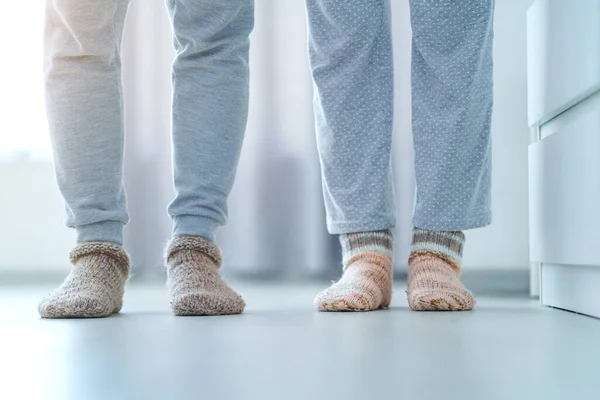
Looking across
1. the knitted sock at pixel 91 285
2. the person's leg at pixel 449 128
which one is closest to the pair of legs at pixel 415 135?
the person's leg at pixel 449 128

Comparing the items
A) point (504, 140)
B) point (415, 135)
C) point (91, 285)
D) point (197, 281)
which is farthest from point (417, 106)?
point (504, 140)

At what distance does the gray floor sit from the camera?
551 millimetres

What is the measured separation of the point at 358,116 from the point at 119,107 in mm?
375

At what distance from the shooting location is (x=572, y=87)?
48.4 inches

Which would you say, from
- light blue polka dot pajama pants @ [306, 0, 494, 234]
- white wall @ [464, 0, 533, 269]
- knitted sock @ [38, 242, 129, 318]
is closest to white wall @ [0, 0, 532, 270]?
white wall @ [464, 0, 533, 269]

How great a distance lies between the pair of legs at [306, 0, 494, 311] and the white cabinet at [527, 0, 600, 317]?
13 centimetres

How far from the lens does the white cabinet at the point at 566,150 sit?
3.66ft

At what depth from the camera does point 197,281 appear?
112 cm

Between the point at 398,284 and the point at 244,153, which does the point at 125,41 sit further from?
the point at 398,284

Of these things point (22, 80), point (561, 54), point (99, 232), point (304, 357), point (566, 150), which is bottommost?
point (304, 357)

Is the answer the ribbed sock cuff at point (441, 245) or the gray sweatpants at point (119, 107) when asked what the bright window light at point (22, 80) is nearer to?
the gray sweatpants at point (119, 107)

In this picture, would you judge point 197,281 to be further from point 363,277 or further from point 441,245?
point 441,245

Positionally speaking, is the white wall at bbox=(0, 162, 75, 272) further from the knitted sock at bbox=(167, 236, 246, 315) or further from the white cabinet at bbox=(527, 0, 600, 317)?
the white cabinet at bbox=(527, 0, 600, 317)

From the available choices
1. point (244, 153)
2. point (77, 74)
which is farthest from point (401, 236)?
point (77, 74)
